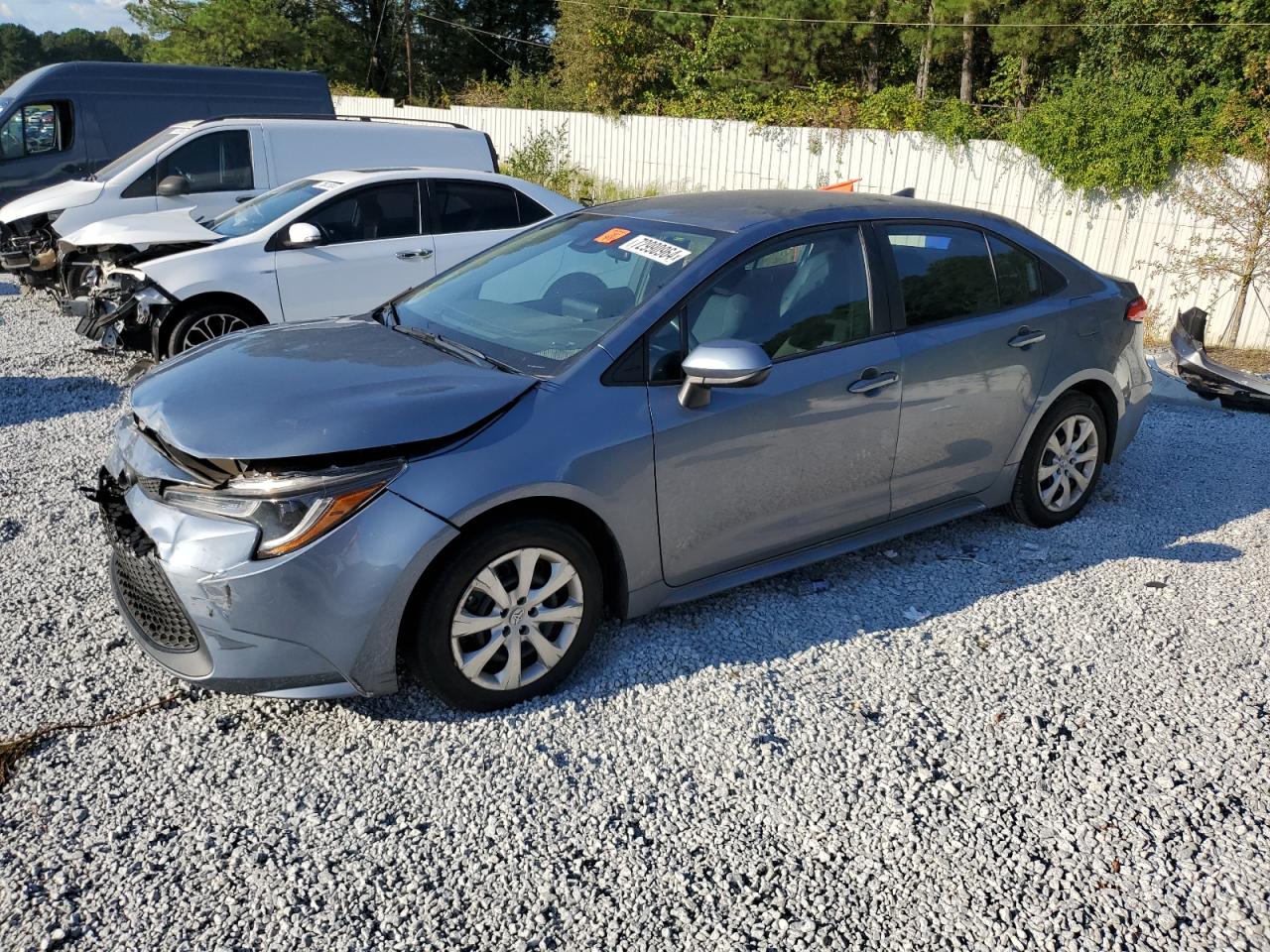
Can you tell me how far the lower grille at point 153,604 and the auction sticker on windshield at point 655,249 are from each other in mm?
2102

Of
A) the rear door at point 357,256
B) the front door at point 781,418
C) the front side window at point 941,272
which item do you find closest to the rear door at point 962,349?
the front side window at point 941,272

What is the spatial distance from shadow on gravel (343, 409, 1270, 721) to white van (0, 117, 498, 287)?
7938 mm

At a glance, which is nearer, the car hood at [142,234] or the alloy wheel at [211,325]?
the alloy wheel at [211,325]

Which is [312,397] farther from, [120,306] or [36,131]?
[36,131]

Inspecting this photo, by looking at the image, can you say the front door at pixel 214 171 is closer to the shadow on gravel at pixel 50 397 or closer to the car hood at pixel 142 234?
the car hood at pixel 142 234

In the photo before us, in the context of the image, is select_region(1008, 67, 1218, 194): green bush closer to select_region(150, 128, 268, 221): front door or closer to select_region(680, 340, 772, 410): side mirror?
select_region(150, 128, 268, 221): front door

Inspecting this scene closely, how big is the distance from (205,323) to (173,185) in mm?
3290

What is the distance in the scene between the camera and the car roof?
13.4ft

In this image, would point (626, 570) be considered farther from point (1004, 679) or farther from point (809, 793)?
point (1004, 679)

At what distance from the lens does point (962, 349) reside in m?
4.40

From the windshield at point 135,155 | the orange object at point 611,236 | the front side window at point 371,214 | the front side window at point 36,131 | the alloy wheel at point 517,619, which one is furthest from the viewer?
the front side window at point 36,131

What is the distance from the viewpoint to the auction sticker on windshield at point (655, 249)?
12.7ft

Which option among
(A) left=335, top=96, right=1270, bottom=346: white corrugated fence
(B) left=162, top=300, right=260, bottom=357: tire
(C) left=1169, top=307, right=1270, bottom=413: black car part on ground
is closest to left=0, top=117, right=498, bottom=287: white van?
(B) left=162, top=300, right=260, bottom=357: tire

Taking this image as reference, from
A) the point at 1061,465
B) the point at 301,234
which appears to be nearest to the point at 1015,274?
the point at 1061,465
